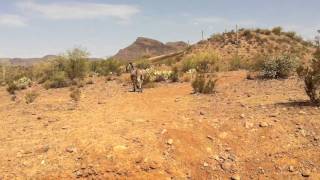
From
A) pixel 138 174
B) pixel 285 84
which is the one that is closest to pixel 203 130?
pixel 138 174

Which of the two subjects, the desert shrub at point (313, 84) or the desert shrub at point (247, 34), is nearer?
the desert shrub at point (313, 84)

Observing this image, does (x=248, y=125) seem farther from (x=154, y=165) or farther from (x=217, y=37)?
(x=217, y=37)

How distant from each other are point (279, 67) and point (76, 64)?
13.2m

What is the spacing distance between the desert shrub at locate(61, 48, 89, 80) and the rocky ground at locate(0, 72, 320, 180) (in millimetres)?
13955

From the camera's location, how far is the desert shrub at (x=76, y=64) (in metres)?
28.4

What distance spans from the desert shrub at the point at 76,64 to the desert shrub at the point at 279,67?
11.8 m

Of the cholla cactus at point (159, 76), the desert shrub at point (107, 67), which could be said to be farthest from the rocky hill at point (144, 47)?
the cholla cactus at point (159, 76)

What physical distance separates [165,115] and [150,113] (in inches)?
24.0

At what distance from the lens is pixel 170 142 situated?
34.2ft

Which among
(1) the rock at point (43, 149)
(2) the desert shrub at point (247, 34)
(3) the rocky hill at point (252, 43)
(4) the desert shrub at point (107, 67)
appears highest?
(2) the desert shrub at point (247, 34)

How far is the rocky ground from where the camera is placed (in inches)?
377

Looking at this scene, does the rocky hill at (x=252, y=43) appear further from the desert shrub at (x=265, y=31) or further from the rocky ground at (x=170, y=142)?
the rocky ground at (x=170, y=142)

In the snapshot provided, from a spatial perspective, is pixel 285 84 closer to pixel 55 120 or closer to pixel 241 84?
pixel 241 84

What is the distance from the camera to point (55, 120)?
43.5 feet
